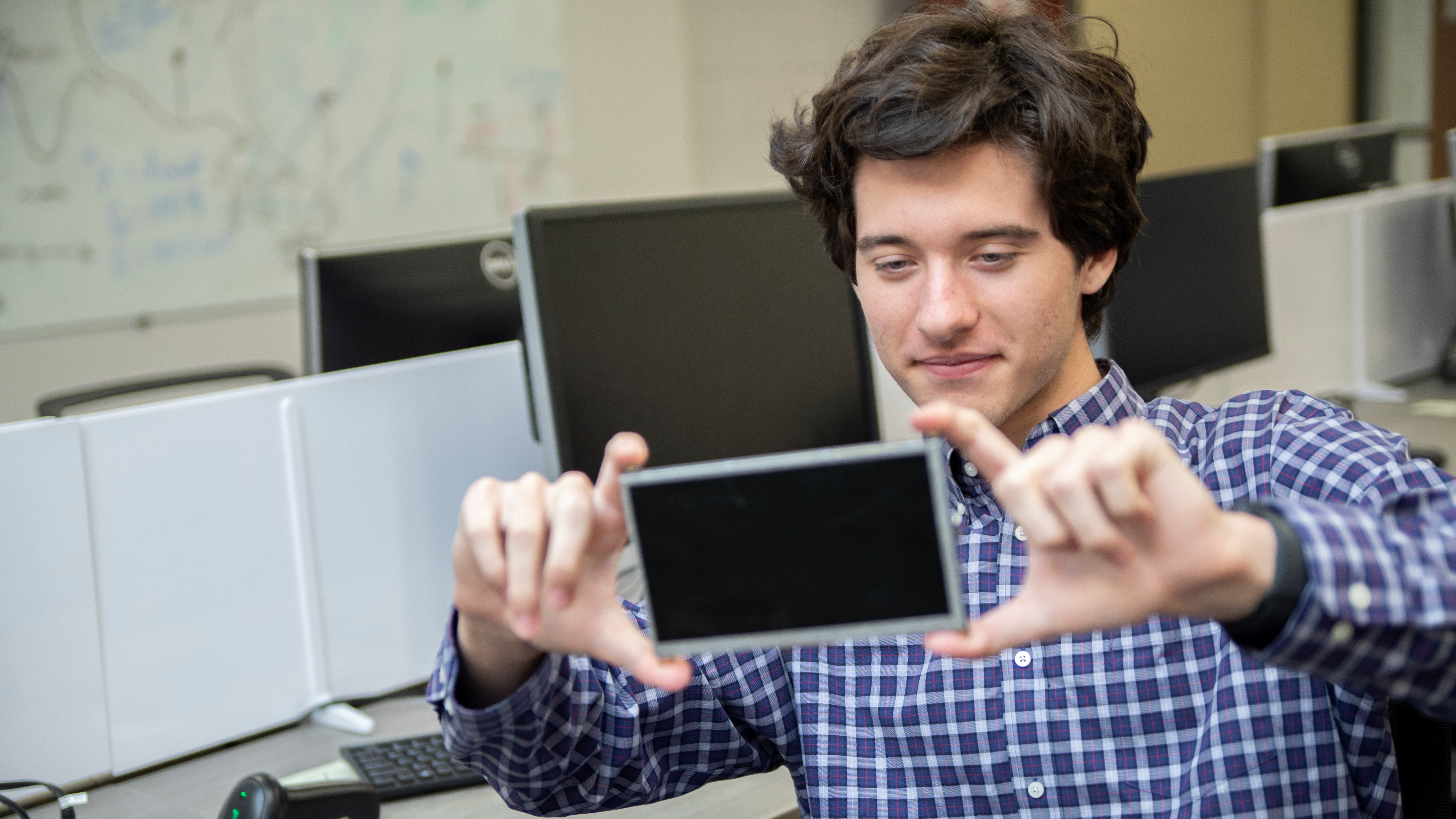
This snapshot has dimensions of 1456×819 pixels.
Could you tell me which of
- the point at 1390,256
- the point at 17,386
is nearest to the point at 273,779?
the point at 17,386

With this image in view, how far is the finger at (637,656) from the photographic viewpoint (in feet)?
2.09

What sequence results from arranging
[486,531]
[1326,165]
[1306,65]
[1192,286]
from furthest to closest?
[1306,65] < [1326,165] < [1192,286] < [486,531]

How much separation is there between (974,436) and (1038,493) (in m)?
0.04

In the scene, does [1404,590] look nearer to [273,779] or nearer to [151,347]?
[273,779]

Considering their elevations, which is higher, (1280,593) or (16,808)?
(1280,593)

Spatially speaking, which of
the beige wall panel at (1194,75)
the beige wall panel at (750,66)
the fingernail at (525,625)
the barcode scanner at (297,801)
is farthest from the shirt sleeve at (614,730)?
the beige wall panel at (1194,75)

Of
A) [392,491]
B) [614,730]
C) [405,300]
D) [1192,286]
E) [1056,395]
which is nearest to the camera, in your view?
[614,730]

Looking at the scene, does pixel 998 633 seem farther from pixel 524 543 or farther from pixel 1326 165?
pixel 1326 165

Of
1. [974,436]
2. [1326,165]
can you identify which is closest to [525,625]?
[974,436]

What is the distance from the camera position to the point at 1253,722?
2.70ft

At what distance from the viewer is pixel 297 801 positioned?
1017 millimetres

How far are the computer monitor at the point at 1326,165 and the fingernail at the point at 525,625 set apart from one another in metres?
2.32

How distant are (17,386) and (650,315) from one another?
188 cm

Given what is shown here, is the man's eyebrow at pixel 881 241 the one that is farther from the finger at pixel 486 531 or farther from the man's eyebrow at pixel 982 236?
the finger at pixel 486 531
